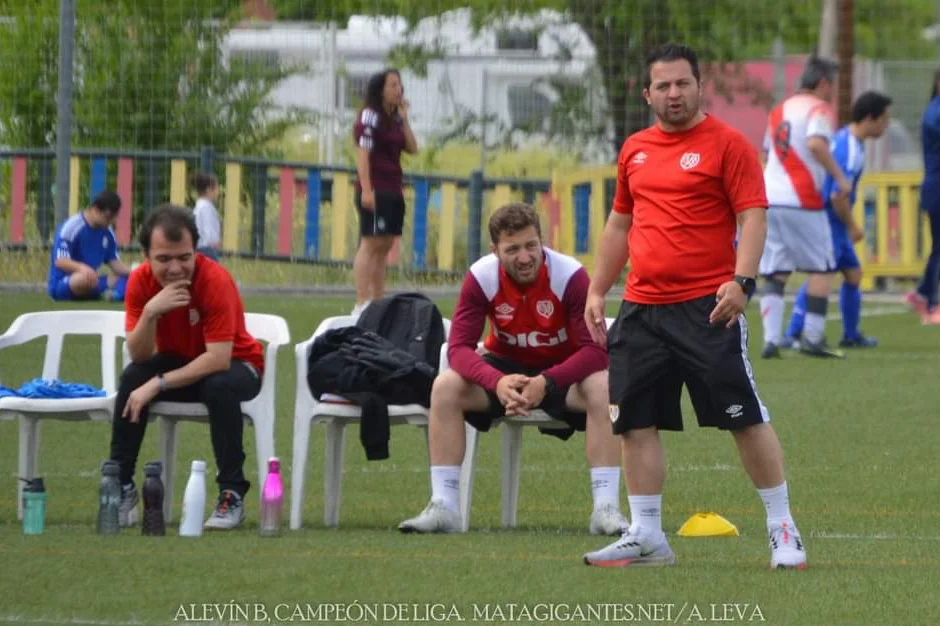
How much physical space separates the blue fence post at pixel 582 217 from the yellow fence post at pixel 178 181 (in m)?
3.93

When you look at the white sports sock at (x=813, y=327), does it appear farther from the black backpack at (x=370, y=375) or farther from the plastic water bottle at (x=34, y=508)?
the plastic water bottle at (x=34, y=508)

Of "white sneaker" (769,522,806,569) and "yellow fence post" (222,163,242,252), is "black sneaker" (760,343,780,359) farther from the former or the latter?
"white sneaker" (769,522,806,569)

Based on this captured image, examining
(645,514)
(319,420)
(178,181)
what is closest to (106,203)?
(178,181)

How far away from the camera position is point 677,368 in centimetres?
688

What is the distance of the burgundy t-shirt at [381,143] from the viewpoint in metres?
16.2

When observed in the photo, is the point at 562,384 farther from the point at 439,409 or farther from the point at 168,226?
the point at 168,226

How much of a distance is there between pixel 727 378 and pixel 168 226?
2.54 meters

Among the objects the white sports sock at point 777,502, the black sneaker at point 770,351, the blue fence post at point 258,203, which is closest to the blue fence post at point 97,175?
the blue fence post at point 258,203

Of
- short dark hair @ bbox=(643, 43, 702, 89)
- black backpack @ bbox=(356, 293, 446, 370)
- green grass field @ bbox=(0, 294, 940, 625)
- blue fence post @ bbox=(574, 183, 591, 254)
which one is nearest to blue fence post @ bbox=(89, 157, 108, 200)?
blue fence post @ bbox=(574, 183, 591, 254)

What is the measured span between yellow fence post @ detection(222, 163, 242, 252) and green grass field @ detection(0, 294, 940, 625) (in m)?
8.94

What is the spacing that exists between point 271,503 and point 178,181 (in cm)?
1341

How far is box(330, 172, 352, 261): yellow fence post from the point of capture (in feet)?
68.5

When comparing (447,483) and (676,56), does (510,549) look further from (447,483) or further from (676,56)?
(676,56)

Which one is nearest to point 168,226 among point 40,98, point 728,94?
point 40,98
